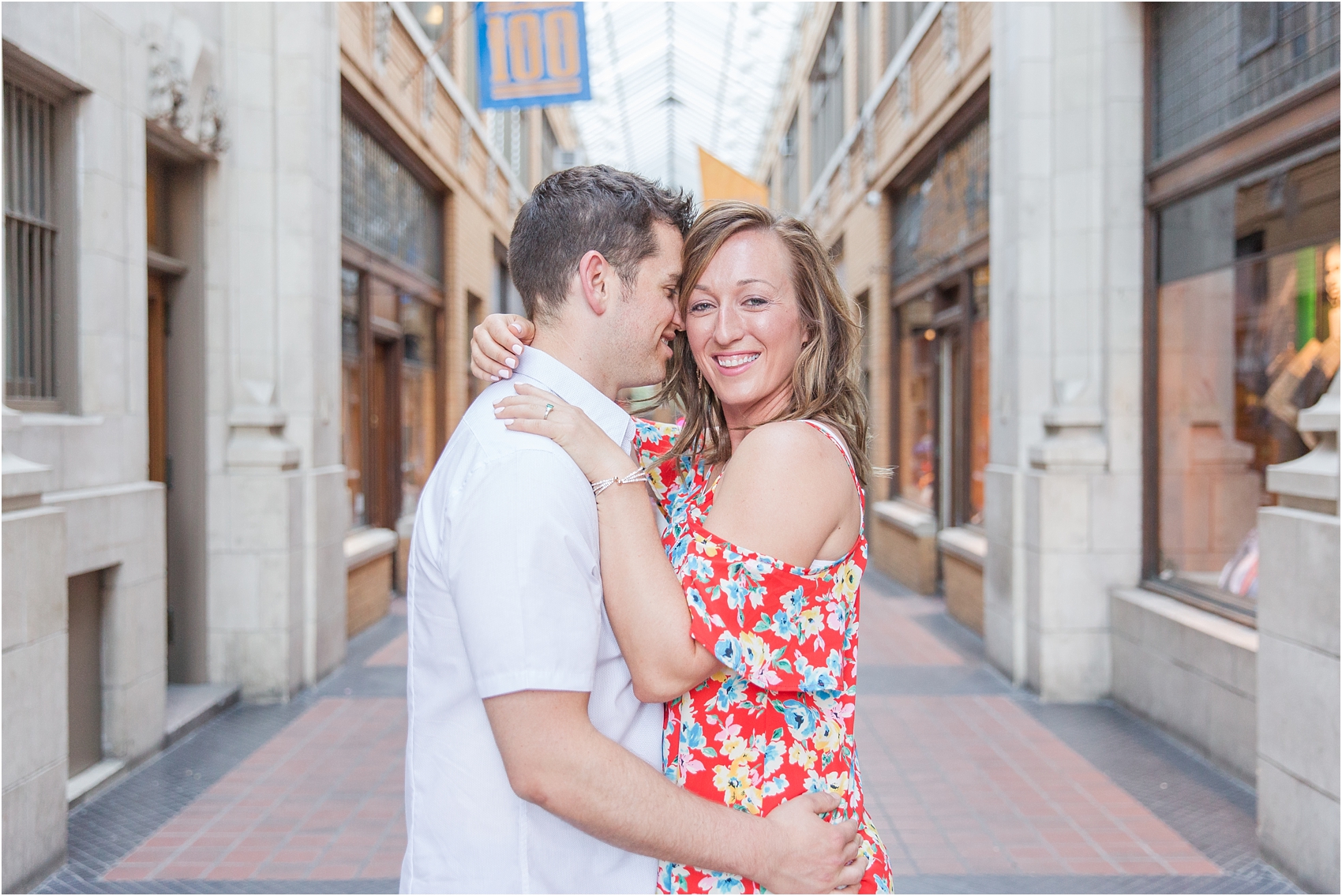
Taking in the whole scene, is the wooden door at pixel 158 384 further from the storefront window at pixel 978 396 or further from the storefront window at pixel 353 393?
the storefront window at pixel 978 396

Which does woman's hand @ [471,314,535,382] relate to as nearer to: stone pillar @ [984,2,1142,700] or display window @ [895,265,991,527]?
stone pillar @ [984,2,1142,700]

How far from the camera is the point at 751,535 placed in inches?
66.8

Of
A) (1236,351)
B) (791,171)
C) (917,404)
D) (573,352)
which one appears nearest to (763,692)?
(573,352)

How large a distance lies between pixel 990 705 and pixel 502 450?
19.5 feet

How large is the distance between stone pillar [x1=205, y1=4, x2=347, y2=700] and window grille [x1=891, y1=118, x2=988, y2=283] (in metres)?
5.73

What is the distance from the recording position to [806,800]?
5.64 feet

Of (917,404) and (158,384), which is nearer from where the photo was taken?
(158,384)

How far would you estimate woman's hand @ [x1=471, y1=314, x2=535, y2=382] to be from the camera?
1817 mm

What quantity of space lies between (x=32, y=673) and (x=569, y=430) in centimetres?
336

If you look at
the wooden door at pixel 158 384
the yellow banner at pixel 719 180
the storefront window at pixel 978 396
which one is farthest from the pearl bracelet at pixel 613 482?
the yellow banner at pixel 719 180

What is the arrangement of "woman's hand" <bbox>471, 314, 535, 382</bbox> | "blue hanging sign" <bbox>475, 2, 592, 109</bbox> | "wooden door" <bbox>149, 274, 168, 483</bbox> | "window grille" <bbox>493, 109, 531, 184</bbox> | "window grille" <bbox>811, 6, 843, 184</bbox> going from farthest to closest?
1. "window grille" <bbox>811, 6, 843, 184</bbox>
2. "window grille" <bbox>493, 109, 531, 184</bbox>
3. "blue hanging sign" <bbox>475, 2, 592, 109</bbox>
4. "wooden door" <bbox>149, 274, 168, 483</bbox>
5. "woman's hand" <bbox>471, 314, 535, 382</bbox>

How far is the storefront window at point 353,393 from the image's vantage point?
31.0 feet

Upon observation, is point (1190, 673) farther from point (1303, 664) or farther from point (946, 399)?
point (946, 399)

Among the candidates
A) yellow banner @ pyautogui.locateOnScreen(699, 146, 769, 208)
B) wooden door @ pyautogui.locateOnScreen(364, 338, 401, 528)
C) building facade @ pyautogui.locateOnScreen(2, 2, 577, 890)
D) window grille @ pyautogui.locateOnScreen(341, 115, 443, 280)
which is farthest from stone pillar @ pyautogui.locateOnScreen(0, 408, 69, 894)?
yellow banner @ pyautogui.locateOnScreen(699, 146, 769, 208)
